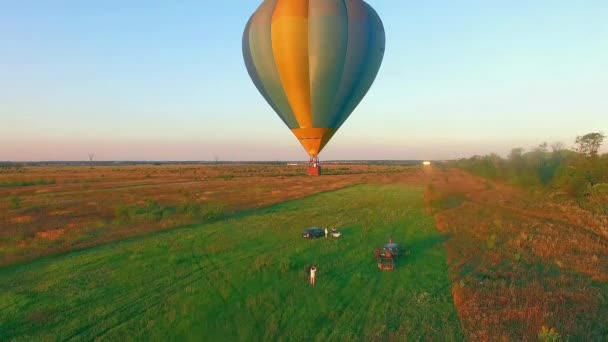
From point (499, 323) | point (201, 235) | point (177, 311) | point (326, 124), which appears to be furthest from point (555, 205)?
point (177, 311)

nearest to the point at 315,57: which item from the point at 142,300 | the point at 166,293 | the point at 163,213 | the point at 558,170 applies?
the point at 166,293

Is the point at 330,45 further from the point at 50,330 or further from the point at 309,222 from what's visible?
the point at 50,330

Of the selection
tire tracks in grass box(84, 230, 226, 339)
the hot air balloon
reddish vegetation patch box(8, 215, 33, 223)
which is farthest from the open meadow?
the hot air balloon

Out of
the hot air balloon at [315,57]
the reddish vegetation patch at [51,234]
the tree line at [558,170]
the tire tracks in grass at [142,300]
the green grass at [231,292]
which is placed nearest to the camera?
the green grass at [231,292]

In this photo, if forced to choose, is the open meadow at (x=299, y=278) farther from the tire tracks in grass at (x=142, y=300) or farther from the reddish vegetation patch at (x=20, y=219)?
the reddish vegetation patch at (x=20, y=219)

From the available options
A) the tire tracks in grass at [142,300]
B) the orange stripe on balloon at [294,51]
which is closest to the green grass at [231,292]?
the tire tracks in grass at [142,300]

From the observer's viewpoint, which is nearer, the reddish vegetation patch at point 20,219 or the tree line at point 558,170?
the reddish vegetation patch at point 20,219

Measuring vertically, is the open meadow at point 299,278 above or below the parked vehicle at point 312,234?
below

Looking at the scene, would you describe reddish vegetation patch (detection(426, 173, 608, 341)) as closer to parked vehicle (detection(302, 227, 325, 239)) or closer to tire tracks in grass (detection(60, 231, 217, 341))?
parked vehicle (detection(302, 227, 325, 239))
